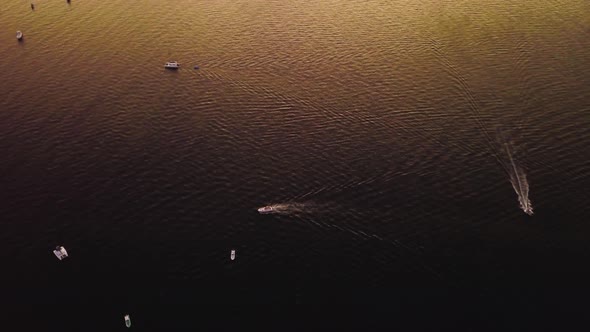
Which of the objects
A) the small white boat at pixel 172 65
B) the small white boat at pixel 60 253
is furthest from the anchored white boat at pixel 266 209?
the small white boat at pixel 172 65

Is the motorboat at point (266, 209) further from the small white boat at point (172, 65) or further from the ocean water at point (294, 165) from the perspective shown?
the small white boat at point (172, 65)

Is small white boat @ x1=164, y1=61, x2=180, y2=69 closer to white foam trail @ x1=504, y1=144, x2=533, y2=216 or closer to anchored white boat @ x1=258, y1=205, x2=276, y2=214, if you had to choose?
anchored white boat @ x1=258, y1=205, x2=276, y2=214

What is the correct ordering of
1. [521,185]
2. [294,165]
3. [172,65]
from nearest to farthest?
[521,185] → [294,165] → [172,65]

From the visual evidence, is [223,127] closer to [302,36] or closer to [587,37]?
[302,36]

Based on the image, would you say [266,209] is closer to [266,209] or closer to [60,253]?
[266,209]

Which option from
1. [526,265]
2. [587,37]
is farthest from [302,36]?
→ [526,265]

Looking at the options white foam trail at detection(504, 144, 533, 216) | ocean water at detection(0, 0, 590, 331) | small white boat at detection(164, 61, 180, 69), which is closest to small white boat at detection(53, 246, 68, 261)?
ocean water at detection(0, 0, 590, 331)

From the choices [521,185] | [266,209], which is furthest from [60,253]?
[521,185]
